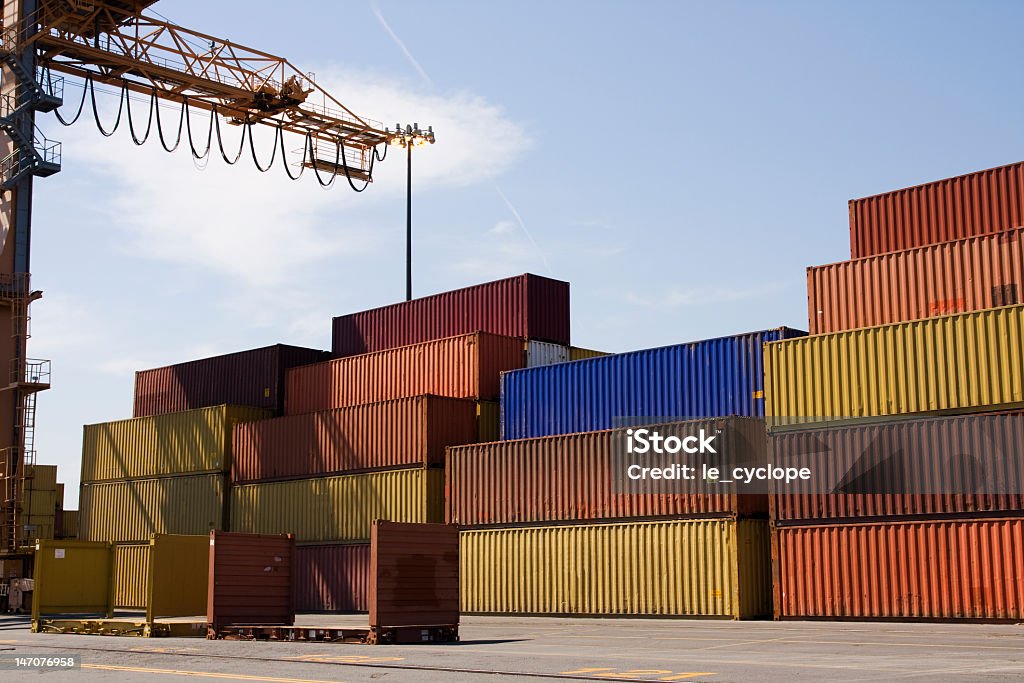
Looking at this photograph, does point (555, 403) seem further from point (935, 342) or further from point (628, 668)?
point (628, 668)

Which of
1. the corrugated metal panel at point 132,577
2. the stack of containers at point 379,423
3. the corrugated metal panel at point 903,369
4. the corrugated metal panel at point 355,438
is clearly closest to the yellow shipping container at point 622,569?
the stack of containers at point 379,423

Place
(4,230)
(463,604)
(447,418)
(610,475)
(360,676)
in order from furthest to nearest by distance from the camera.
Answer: (4,230) → (447,418) → (463,604) → (610,475) → (360,676)

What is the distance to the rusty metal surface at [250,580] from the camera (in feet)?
89.4

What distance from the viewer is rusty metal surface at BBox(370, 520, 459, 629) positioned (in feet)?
81.0

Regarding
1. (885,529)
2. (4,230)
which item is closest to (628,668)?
(885,529)

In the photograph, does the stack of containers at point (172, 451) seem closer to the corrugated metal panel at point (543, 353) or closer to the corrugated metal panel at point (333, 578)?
the corrugated metal panel at point (333, 578)

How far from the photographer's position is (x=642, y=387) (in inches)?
1379

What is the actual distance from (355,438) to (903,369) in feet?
64.6

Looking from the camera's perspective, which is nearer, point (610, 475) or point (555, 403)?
point (610, 475)

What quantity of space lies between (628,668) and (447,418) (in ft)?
75.9

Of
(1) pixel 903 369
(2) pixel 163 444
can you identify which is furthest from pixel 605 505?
(2) pixel 163 444

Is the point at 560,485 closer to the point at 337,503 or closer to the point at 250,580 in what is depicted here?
the point at 250,580

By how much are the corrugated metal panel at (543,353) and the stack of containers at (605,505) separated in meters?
3.38

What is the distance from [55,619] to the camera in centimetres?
3105
